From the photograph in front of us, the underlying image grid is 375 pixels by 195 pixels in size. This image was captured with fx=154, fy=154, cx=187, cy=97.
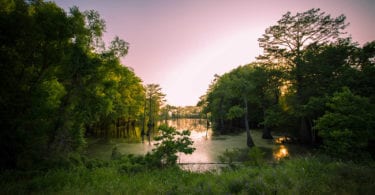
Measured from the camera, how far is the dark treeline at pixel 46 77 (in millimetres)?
6789

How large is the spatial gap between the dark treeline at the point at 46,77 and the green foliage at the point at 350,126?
13.5m

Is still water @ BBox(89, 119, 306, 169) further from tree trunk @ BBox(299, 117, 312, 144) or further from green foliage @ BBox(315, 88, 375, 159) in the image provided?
green foliage @ BBox(315, 88, 375, 159)

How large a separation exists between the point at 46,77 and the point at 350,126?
16.8m

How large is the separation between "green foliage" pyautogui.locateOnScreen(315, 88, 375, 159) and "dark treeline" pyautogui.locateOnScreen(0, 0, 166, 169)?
13501 millimetres

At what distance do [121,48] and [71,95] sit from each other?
13.4 ft

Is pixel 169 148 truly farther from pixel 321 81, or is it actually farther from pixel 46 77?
pixel 321 81

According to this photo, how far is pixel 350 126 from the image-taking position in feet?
28.2

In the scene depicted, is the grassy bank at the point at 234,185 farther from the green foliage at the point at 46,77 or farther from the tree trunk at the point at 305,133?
the tree trunk at the point at 305,133

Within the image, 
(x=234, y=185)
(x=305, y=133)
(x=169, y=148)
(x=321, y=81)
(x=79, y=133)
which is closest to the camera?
(x=234, y=185)

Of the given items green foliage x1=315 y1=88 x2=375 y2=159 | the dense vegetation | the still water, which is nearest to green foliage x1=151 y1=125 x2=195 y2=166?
the dense vegetation

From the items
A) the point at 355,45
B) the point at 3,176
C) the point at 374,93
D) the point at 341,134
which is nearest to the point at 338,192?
the point at 341,134

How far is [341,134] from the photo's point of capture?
8219 millimetres

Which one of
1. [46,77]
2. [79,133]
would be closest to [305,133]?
[79,133]

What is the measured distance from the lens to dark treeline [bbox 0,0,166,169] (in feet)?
22.3
